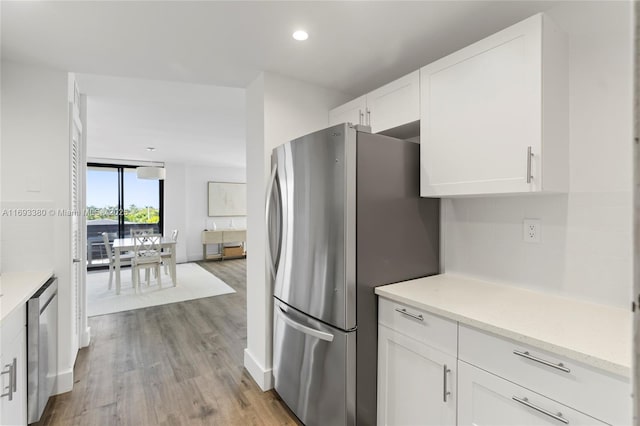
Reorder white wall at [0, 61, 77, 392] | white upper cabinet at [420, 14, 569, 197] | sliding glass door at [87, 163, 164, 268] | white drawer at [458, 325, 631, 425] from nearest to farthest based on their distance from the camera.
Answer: white drawer at [458, 325, 631, 425], white upper cabinet at [420, 14, 569, 197], white wall at [0, 61, 77, 392], sliding glass door at [87, 163, 164, 268]

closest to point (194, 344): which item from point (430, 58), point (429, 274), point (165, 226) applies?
point (429, 274)

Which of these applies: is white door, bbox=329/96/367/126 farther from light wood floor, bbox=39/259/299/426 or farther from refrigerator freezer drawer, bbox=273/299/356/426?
light wood floor, bbox=39/259/299/426

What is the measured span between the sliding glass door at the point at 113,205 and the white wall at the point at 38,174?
5401mm

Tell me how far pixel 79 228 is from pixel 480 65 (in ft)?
10.7

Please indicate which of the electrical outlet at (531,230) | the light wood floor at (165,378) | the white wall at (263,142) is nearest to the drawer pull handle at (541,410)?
the electrical outlet at (531,230)

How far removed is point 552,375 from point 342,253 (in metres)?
0.96

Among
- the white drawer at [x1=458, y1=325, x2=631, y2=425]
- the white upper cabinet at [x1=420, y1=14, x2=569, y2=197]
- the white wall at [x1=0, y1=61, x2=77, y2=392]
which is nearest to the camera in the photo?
the white drawer at [x1=458, y1=325, x2=631, y2=425]

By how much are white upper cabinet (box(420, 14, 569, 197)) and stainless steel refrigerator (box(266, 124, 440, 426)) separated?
0.98ft

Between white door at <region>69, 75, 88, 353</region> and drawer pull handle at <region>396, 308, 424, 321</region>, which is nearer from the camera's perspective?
drawer pull handle at <region>396, 308, 424, 321</region>

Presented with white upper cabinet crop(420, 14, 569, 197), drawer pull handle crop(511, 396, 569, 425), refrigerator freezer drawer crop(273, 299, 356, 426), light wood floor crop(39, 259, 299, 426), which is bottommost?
light wood floor crop(39, 259, 299, 426)

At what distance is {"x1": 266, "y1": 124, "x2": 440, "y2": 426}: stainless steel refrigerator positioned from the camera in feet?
5.68

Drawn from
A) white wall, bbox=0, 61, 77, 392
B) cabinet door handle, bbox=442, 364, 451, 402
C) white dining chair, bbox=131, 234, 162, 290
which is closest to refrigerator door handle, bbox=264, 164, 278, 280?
cabinet door handle, bbox=442, 364, 451, 402

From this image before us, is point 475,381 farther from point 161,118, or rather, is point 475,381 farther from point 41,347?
point 161,118

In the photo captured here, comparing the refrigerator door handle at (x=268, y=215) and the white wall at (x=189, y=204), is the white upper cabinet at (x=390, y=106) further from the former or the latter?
the white wall at (x=189, y=204)
